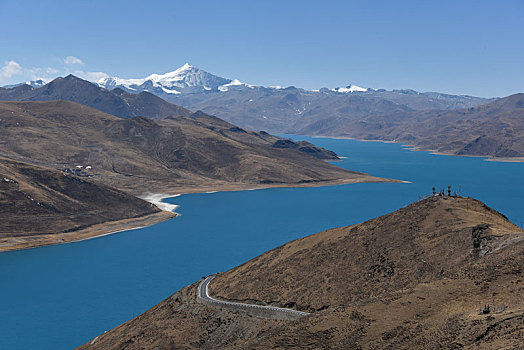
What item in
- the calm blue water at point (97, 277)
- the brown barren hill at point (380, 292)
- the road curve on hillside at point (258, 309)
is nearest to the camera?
the brown barren hill at point (380, 292)

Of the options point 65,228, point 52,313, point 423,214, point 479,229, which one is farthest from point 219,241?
point 479,229

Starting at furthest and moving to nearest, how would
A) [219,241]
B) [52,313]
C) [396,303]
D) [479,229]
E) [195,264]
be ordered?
[219,241] < [195,264] < [52,313] < [479,229] < [396,303]

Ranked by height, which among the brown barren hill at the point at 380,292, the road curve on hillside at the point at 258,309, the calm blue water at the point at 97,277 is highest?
the brown barren hill at the point at 380,292

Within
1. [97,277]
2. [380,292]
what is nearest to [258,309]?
[380,292]

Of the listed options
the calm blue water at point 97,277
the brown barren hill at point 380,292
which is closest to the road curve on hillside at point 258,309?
the brown barren hill at point 380,292

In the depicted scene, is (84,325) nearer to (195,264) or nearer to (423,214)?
(195,264)

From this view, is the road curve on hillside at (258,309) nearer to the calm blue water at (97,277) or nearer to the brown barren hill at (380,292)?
the brown barren hill at (380,292)

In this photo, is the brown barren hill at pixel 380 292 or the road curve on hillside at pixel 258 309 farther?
the road curve on hillside at pixel 258 309

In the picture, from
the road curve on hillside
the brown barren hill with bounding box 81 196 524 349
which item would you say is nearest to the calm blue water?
the brown barren hill with bounding box 81 196 524 349
